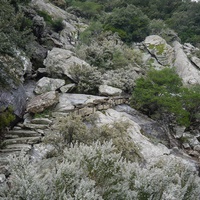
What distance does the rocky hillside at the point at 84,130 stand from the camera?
3.73 m

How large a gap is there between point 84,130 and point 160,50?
51.3 feet

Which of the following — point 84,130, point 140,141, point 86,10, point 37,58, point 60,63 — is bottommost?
point 37,58

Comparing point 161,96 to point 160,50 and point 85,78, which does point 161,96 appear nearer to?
point 85,78

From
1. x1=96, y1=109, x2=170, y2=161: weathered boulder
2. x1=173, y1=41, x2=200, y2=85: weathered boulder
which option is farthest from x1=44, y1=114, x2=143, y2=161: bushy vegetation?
x1=173, y1=41, x2=200, y2=85: weathered boulder

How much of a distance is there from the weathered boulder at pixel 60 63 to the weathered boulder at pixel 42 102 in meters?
2.85

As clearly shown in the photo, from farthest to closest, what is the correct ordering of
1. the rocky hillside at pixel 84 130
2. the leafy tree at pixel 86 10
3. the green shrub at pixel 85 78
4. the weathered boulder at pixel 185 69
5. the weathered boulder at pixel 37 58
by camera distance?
the leafy tree at pixel 86 10
the weathered boulder at pixel 185 69
the weathered boulder at pixel 37 58
the green shrub at pixel 85 78
the rocky hillside at pixel 84 130

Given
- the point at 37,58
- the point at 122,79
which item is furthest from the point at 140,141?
the point at 37,58

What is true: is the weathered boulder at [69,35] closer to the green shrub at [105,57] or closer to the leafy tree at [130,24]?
the leafy tree at [130,24]

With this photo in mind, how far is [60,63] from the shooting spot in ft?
40.2

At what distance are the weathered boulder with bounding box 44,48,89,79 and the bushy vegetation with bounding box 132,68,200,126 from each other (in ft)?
11.7

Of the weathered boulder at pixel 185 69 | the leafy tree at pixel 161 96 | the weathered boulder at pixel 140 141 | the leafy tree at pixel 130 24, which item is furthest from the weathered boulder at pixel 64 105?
the leafy tree at pixel 130 24

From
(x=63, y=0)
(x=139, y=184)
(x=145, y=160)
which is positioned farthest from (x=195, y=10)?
(x=139, y=184)

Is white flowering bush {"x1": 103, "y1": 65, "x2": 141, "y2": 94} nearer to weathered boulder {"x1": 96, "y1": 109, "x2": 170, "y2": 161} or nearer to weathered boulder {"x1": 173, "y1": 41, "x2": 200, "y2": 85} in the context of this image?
weathered boulder {"x1": 96, "y1": 109, "x2": 170, "y2": 161}

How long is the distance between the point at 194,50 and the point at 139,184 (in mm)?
21119
